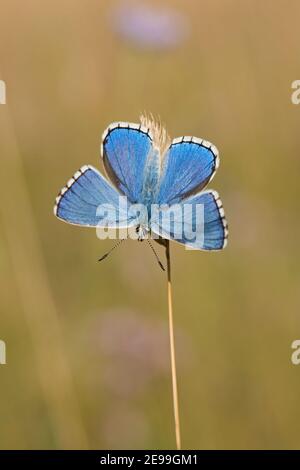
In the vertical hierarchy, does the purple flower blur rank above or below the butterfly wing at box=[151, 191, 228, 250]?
above

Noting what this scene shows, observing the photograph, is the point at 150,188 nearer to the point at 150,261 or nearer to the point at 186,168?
the point at 186,168

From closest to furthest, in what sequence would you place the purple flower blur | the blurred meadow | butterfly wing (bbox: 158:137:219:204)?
butterfly wing (bbox: 158:137:219:204)
the blurred meadow
the purple flower blur

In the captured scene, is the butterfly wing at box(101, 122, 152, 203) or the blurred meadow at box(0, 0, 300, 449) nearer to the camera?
the butterfly wing at box(101, 122, 152, 203)

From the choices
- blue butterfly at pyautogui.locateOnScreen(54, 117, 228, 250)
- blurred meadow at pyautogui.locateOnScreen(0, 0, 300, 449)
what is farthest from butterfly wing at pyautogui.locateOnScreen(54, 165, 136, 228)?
blurred meadow at pyautogui.locateOnScreen(0, 0, 300, 449)

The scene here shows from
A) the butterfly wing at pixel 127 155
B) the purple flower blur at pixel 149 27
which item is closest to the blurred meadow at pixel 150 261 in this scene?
the purple flower blur at pixel 149 27

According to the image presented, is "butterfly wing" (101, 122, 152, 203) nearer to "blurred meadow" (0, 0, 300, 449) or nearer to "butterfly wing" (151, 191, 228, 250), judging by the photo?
"butterfly wing" (151, 191, 228, 250)

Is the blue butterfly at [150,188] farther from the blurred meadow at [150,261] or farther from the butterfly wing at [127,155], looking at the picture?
the blurred meadow at [150,261]

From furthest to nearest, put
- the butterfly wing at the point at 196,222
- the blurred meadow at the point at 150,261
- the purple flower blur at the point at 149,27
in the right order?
1. the purple flower blur at the point at 149,27
2. the blurred meadow at the point at 150,261
3. the butterfly wing at the point at 196,222
